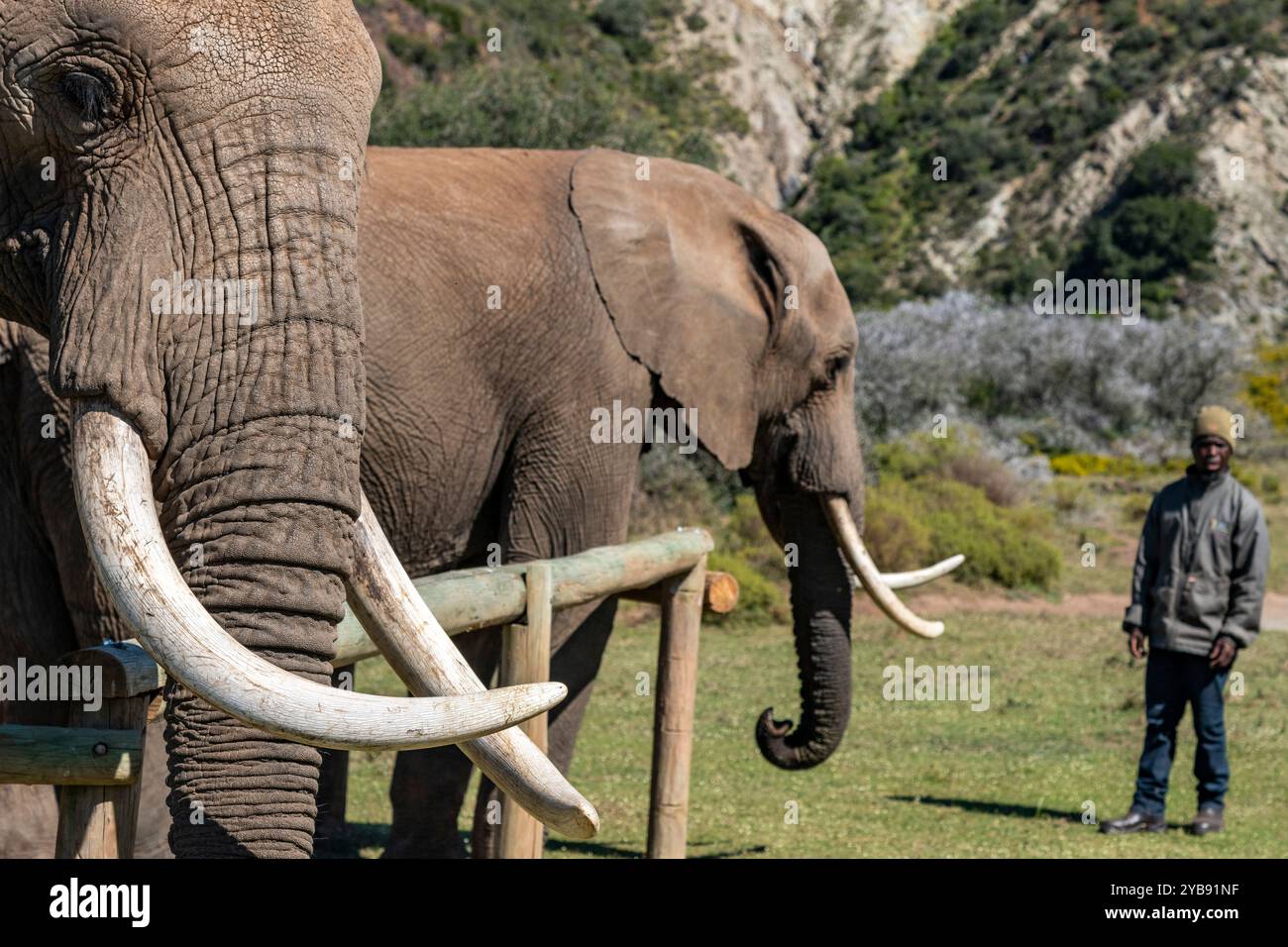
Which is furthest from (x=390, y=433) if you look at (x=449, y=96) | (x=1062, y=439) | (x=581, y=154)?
(x=1062, y=439)

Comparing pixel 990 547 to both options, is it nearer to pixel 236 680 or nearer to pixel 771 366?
pixel 771 366

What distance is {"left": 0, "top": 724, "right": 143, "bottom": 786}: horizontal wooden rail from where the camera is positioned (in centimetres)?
332

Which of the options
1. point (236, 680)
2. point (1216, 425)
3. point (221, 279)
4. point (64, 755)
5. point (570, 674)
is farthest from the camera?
point (1216, 425)

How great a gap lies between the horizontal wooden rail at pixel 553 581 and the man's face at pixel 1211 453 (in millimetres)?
2316

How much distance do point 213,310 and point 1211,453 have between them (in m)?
5.47

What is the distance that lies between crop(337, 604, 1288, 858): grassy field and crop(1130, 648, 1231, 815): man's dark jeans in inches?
8.5

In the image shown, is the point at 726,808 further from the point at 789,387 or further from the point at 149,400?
the point at 149,400

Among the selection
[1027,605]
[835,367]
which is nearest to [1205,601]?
[835,367]

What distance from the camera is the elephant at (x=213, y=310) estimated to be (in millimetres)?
2764

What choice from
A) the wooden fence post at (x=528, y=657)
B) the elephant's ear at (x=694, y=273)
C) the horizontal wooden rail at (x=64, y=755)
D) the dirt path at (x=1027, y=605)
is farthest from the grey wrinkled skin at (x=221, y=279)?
the dirt path at (x=1027, y=605)

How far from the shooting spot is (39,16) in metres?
2.88

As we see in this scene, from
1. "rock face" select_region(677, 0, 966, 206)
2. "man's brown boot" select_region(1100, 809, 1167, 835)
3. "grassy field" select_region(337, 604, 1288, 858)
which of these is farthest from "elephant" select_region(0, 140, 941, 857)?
"rock face" select_region(677, 0, 966, 206)

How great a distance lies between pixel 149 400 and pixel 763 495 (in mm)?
4833

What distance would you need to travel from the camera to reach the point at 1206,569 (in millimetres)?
7391
